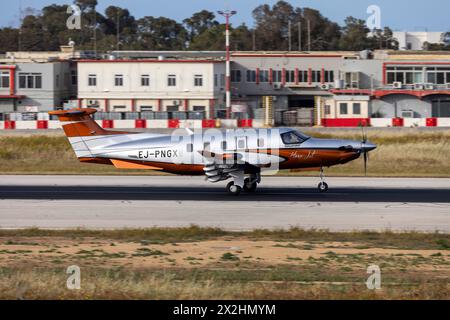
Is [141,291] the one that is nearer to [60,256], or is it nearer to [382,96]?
[60,256]

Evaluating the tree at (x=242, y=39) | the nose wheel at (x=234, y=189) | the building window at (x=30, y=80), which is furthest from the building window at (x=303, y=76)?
the nose wheel at (x=234, y=189)

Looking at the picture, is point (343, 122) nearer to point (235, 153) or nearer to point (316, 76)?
point (316, 76)

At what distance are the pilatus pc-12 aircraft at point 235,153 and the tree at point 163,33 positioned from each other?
113m

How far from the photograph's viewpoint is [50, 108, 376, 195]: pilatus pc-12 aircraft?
100 feet

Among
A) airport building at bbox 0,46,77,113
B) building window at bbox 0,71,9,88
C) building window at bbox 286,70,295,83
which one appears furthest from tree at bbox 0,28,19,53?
building window at bbox 286,70,295,83

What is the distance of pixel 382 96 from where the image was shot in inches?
2928

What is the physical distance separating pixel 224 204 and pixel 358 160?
51.8ft

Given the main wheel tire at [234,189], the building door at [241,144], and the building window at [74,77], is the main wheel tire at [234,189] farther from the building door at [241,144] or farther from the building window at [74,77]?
the building window at [74,77]

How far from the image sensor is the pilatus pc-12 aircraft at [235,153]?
3052 centimetres

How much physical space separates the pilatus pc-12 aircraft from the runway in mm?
918

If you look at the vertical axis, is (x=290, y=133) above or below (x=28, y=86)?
below

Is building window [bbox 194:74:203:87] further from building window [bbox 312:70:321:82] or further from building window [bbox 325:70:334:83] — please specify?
building window [bbox 325:70:334:83]
